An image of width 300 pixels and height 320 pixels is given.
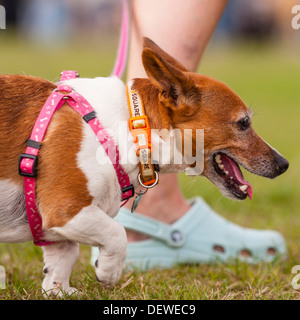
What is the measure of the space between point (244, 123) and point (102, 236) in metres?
0.68

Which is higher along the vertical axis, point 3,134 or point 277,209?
point 3,134

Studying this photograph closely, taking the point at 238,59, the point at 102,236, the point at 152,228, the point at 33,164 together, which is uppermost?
the point at 33,164

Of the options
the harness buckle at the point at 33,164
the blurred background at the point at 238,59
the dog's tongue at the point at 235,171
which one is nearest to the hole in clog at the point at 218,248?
the blurred background at the point at 238,59

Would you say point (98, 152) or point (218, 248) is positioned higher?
point (98, 152)

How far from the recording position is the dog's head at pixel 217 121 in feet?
6.68

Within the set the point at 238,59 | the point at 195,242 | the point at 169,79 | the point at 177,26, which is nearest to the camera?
the point at 169,79

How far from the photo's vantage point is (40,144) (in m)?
1.94

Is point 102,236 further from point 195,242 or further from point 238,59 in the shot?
point 238,59

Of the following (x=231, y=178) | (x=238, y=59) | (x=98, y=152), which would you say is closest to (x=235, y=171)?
(x=231, y=178)

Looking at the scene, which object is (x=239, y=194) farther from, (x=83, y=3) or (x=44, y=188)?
(x=83, y=3)

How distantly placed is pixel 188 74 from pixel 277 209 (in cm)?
190

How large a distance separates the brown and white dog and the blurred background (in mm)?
217

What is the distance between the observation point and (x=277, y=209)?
3.79 m

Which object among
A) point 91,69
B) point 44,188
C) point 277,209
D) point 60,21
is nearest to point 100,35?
point 60,21
